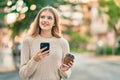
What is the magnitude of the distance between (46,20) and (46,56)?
0.36m

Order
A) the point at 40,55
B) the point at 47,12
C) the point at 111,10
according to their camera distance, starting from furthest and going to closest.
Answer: the point at 111,10 < the point at 47,12 < the point at 40,55

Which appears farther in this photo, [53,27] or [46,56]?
[53,27]

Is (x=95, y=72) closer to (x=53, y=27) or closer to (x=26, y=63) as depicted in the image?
(x=53, y=27)

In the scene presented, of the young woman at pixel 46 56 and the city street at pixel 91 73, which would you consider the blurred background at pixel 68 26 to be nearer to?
the city street at pixel 91 73

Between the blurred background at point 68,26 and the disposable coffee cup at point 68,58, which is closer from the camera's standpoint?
the disposable coffee cup at point 68,58

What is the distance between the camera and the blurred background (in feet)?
22.6

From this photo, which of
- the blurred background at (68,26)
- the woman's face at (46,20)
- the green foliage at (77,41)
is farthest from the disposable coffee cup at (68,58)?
the green foliage at (77,41)

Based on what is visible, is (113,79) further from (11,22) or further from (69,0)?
(11,22)

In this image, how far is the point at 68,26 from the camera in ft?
115

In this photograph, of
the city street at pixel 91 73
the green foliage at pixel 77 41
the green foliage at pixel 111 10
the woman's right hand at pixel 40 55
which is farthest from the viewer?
the green foliage at pixel 77 41

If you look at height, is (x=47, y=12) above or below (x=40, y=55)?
above

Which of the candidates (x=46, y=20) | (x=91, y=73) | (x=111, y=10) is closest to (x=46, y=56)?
(x=46, y=20)

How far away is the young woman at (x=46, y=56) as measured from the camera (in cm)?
416

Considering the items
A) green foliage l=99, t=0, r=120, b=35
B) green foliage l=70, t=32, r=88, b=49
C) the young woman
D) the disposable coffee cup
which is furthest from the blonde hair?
green foliage l=70, t=32, r=88, b=49
